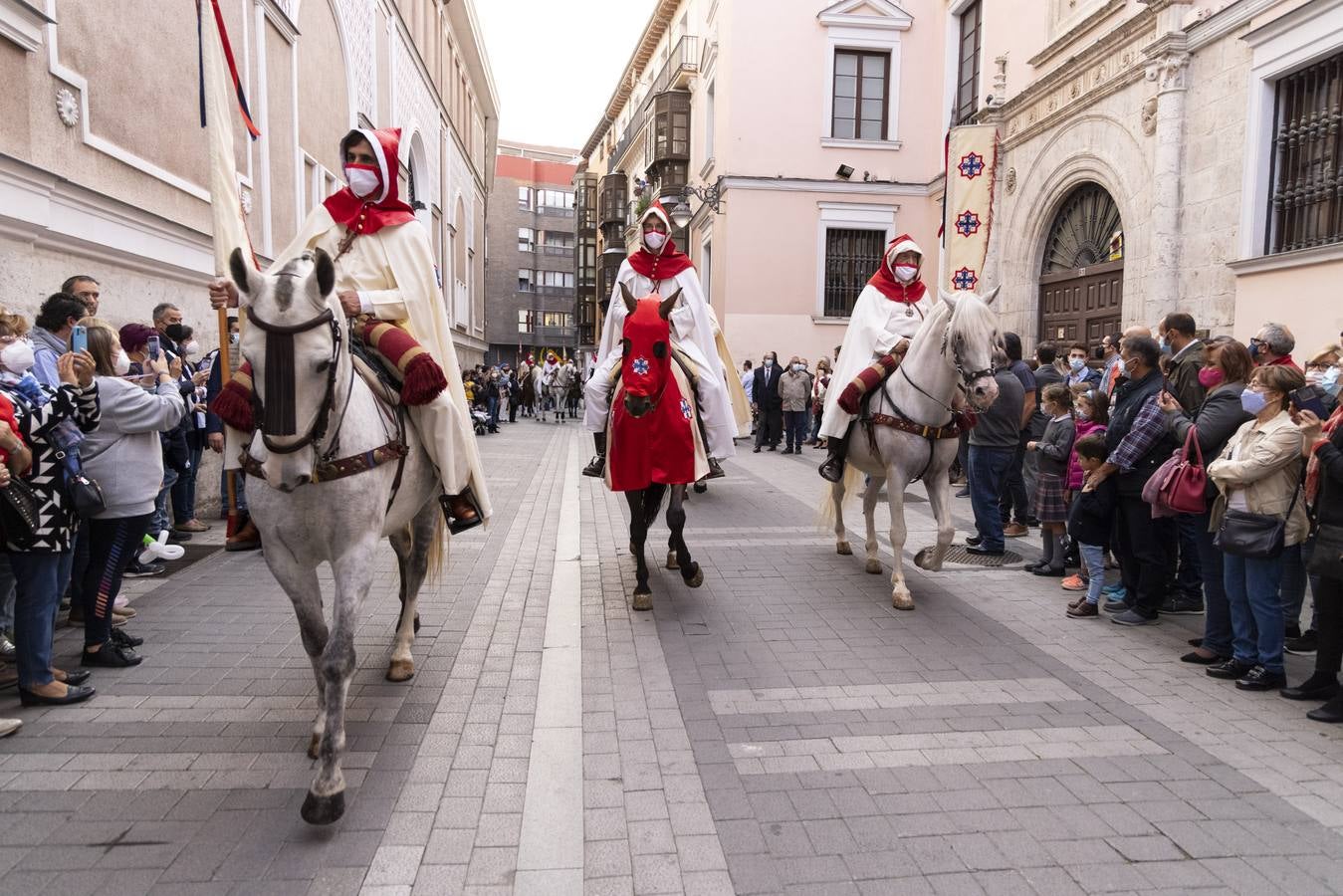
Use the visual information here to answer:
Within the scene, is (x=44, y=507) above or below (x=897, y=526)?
above

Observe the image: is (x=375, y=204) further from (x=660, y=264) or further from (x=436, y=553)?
(x=660, y=264)

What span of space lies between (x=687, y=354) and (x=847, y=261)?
19207mm

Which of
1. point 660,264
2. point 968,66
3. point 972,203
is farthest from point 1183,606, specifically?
point 968,66

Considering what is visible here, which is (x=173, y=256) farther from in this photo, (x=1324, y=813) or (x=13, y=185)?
(x=1324, y=813)

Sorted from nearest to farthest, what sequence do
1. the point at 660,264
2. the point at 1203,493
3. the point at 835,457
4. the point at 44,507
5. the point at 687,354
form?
the point at 44,507 < the point at 1203,493 < the point at 687,354 < the point at 660,264 < the point at 835,457

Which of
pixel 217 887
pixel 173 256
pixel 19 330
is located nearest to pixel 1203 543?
pixel 217 887

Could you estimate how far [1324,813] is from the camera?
348 cm

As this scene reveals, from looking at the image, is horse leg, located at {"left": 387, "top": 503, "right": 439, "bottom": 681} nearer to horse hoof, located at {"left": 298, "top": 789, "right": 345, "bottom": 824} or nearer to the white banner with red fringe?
horse hoof, located at {"left": 298, "top": 789, "right": 345, "bottom": 824}

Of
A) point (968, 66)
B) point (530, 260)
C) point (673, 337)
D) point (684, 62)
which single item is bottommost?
point (673, 337)

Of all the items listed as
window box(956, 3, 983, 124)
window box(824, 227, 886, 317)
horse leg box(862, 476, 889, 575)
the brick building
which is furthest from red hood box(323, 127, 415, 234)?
the brick building

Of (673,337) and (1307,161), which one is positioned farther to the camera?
(1307,161)

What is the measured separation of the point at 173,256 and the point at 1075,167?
13324 millimetres

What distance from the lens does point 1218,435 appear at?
5.33 m

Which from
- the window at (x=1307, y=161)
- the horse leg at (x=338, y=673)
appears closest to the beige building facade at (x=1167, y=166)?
the window at (x=1307, y=161)
